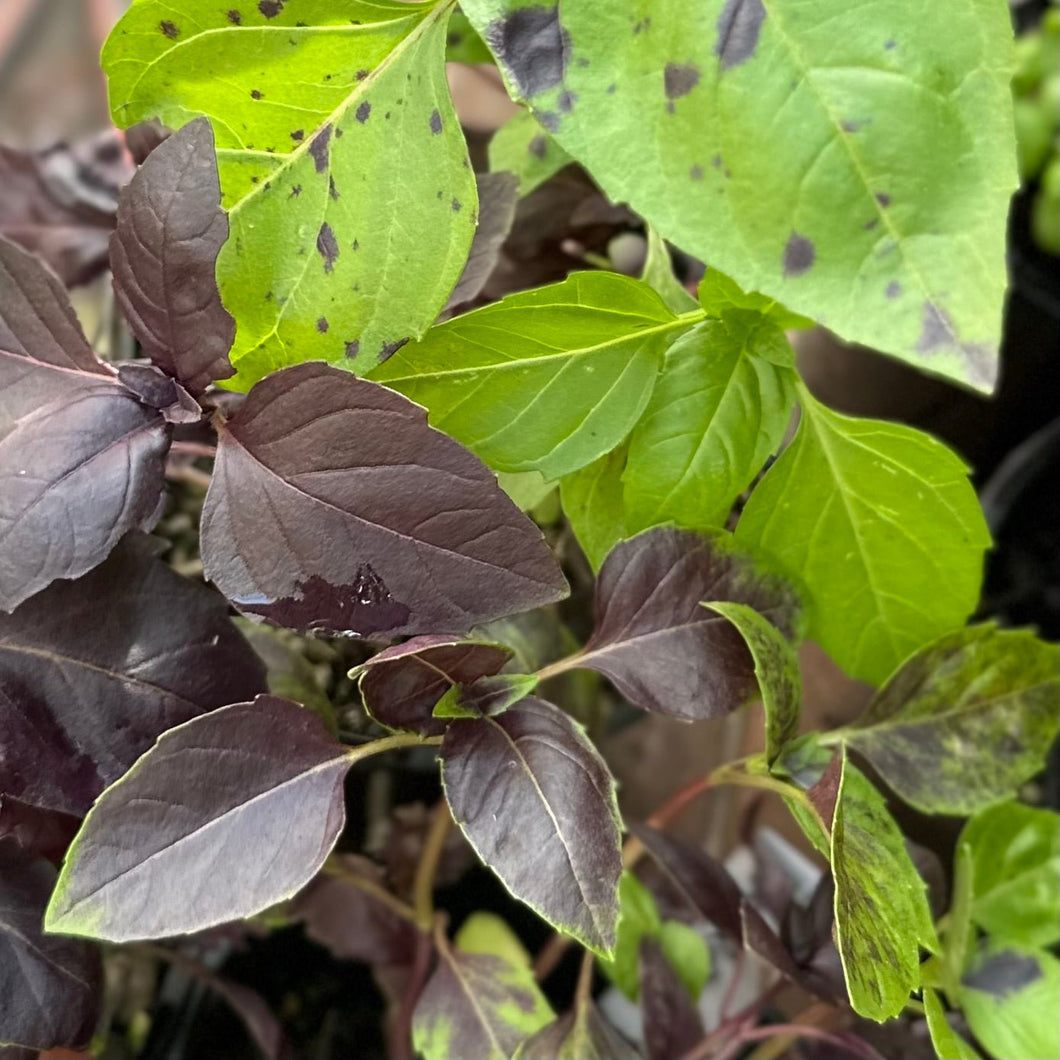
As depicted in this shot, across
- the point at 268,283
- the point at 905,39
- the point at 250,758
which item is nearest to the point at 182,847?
the point at 250,758

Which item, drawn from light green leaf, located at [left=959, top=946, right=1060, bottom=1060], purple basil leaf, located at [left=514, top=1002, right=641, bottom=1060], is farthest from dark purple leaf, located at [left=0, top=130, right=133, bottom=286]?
light green leaf, located at [left=959, top=946, right=1060, bottom=1060]

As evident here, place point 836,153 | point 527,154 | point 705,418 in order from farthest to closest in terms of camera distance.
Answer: point 527,154 → point 705,418 → point 836,153

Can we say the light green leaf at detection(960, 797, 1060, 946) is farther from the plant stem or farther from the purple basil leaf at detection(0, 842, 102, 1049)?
the purple basil leaf at detection(0, 842, 102, 1049)

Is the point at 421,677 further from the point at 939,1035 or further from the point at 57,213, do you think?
the point at 57,213

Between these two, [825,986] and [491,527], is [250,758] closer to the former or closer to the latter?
[491,527]


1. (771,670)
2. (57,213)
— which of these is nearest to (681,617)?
(771,670)

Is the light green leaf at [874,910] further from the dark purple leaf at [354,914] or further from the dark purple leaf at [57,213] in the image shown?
the dark purple leaf at [57,213]
